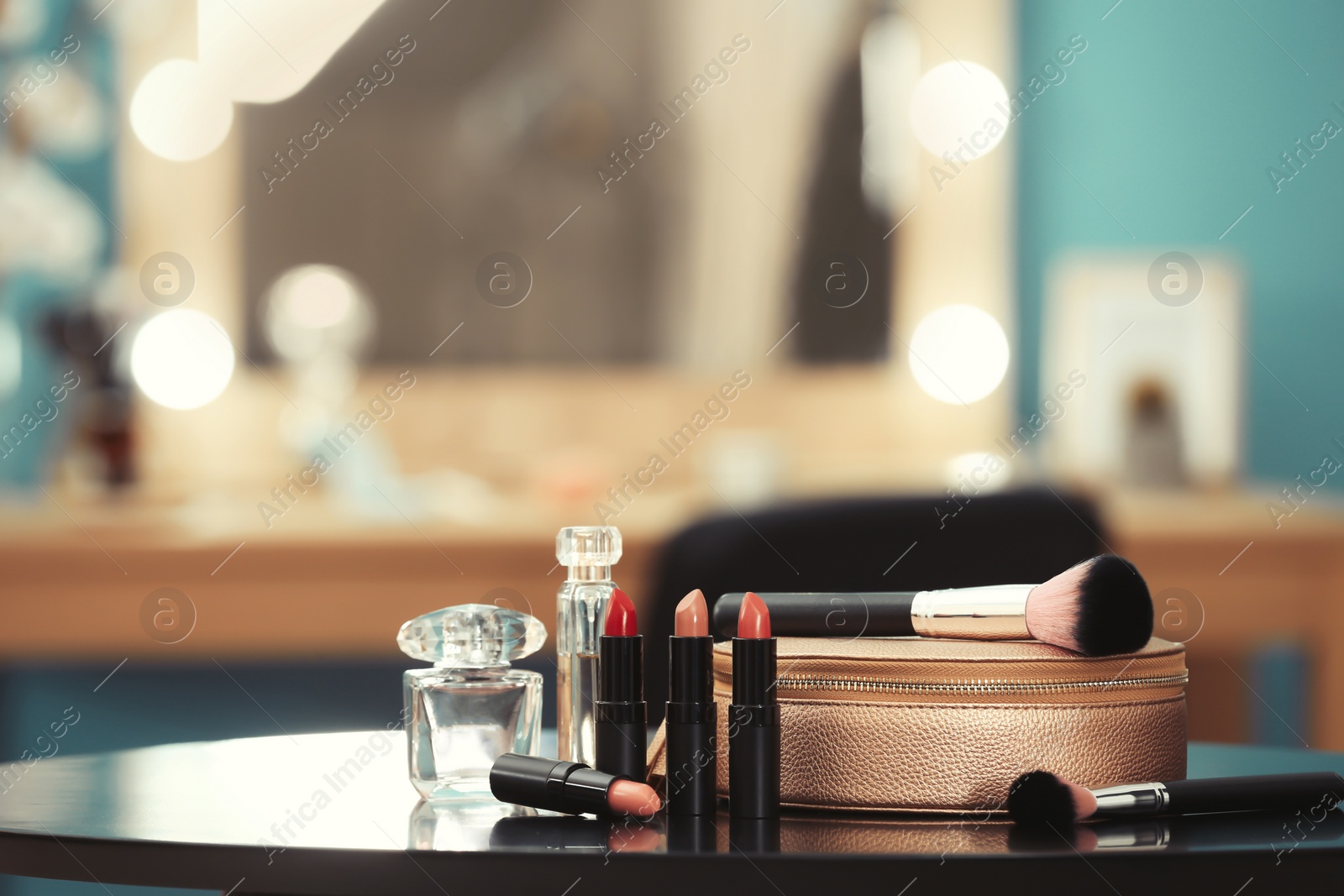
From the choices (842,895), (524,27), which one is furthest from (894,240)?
(842,895)

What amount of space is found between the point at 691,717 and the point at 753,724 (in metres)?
0.03

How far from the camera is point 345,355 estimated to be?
2.17m

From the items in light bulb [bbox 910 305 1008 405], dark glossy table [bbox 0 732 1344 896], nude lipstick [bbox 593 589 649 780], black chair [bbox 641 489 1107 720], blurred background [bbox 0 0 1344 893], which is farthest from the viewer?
light bulb [bbox 910 305 1008 405]

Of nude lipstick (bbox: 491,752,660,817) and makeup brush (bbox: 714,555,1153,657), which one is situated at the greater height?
makeup brush (bbox: 714,555,1153,657)

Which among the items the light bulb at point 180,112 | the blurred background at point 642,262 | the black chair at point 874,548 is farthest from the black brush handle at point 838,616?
the light bulb at point 180,112

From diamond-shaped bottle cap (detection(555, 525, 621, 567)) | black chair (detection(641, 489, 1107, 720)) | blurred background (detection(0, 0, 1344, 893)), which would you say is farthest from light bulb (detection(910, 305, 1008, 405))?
diamond-shaped bottle cap (detection(555, 525, 621, 567))

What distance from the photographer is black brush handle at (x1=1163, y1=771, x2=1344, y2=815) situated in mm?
564

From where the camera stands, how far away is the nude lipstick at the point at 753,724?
560mm

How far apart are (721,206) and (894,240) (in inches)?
10.8

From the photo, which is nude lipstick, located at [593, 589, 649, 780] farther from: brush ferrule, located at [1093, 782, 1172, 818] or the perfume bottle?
brush ferrule, located at [1093, 782, 1172, 818]

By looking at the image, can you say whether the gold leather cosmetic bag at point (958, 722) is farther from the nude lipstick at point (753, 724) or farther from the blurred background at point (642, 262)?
the blurred background at point (642, 262)

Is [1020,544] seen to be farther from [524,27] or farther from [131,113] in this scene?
[131,113]

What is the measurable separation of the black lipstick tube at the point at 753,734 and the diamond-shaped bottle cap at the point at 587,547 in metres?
0.11

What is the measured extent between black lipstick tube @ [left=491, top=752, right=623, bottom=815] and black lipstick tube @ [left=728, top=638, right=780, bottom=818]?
0.05 meters
